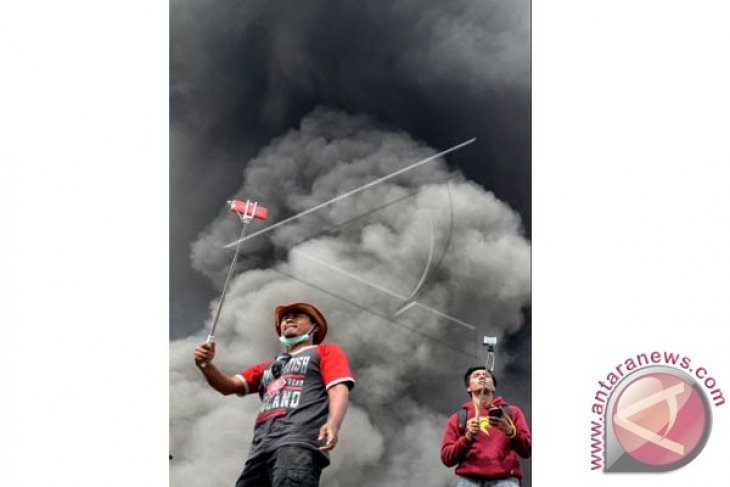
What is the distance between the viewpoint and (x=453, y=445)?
473 cm

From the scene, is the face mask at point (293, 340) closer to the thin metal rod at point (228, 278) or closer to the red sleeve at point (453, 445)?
the thin metal rod at point (228, 278)

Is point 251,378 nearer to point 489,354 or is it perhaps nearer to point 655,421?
point 489,354

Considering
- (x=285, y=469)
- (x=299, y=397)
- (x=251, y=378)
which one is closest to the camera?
(x=285, y=469)

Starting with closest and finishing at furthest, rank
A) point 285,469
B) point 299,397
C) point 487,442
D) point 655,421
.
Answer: point 285,469 < point 299,397 < point 487,442 < point 655,421

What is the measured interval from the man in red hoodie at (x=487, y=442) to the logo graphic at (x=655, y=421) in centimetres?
43

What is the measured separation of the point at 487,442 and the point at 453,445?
0.47 feet

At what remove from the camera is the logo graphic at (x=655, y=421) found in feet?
16.1

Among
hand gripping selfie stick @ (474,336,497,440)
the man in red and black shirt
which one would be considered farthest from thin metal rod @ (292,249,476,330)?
the man in red and black shirt

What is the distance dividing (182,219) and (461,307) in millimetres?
1311

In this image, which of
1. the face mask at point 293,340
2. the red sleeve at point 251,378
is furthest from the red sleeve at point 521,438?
the red sleeve at point 251,378

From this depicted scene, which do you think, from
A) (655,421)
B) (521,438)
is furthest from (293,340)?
(655,421)

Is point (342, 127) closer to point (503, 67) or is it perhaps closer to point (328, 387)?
point (503, 67)

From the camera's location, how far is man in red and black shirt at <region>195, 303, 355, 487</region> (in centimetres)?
443

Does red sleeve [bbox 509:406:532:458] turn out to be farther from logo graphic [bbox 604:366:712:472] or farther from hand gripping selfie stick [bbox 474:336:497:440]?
logo graphic [bbox 604:366:712:472]
